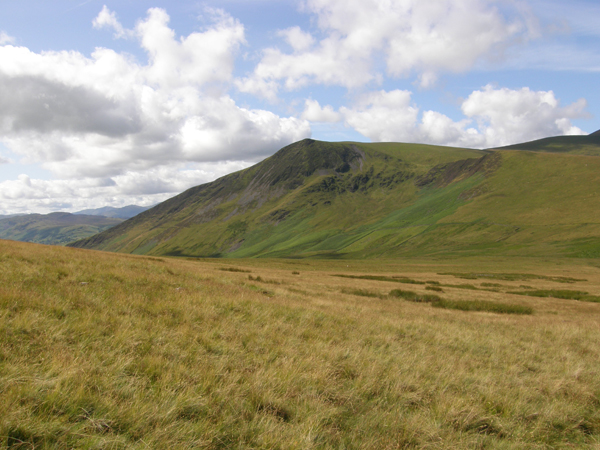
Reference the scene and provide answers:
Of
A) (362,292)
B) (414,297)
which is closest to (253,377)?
(362,292)

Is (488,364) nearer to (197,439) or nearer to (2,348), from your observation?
(197,439)

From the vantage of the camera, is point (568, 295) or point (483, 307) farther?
point (568, 295)

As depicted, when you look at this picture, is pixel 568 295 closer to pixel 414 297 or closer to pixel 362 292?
pixel 414 297

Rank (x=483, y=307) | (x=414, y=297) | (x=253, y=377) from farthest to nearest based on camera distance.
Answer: (x=414, y=297)
(x=483, y=307)
(x=253, y=377)

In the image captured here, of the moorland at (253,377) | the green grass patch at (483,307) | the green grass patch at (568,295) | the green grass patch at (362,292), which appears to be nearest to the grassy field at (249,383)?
the moorland at (253,377)

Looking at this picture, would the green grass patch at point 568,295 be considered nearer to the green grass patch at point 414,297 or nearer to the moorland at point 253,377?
the green grass patch at point 414,297

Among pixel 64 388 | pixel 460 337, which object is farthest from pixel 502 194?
pixel 64 388

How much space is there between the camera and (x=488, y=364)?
9.14 meters

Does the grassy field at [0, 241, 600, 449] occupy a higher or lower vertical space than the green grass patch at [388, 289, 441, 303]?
higher

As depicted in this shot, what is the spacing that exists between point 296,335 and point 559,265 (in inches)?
4544

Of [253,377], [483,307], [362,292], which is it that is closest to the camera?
[253,377]

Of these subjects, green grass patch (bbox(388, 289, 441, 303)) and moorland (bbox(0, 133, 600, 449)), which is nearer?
moorland (bbox(0, 133, 600, 449))

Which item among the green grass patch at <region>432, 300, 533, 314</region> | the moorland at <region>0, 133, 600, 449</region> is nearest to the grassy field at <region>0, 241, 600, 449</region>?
the moorland at <region>0, 133, 600, 449</region>

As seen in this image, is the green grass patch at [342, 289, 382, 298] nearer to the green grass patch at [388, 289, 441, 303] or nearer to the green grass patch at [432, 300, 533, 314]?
the green grass patch at [388, 289, 441, 303]
